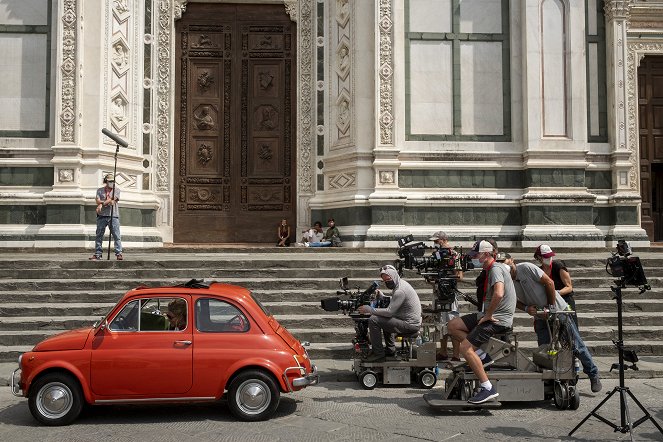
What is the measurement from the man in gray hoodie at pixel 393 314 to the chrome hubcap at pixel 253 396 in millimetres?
1941

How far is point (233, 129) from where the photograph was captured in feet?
62.2

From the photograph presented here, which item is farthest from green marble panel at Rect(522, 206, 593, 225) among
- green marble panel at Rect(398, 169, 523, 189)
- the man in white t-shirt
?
the man in white t-shirt

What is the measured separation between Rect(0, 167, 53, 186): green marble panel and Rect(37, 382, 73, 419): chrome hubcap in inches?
403

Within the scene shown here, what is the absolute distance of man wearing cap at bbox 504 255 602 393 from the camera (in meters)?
A: 8.45

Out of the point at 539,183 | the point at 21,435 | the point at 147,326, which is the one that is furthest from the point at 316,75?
the point at 21,435

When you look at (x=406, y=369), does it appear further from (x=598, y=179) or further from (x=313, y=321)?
(x=598, y=179)

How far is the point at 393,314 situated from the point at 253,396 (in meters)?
2.34

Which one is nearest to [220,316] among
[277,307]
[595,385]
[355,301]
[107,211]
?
[355,301]

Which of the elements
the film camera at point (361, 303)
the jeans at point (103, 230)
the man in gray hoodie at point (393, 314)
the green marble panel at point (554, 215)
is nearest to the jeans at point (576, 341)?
the man in gray hoodie at point (393, 314)

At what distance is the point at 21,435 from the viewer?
280 inches

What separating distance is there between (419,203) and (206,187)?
19.1 feet

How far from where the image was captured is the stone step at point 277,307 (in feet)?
38.1

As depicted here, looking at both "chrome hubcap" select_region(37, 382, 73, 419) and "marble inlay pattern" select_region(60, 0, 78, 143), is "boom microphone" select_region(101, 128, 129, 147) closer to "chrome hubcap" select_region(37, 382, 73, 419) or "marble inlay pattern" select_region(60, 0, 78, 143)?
"marble inlay pattern" select_region(60, 0, 78, 143)

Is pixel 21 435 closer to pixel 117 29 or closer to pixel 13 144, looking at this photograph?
pixel 13 144
